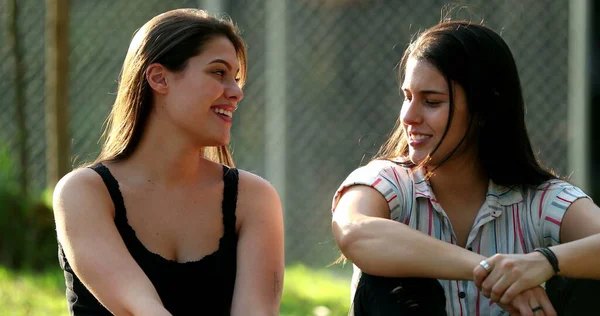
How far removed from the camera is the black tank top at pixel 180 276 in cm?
330

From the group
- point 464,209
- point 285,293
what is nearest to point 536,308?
point 464,209

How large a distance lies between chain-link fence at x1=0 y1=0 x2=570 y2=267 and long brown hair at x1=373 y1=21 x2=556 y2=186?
8.64 feet

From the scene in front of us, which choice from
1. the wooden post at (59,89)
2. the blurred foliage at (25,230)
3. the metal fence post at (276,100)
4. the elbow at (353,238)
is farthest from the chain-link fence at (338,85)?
the elbow at (353,238)

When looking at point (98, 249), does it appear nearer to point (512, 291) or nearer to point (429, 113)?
point (429, 113)

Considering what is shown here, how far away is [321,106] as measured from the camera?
6.30 m

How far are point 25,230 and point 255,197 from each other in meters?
3.09

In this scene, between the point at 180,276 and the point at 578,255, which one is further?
the point at 180,276

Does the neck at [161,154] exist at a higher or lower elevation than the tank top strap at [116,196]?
higher

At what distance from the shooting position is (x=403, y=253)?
10.4 ft

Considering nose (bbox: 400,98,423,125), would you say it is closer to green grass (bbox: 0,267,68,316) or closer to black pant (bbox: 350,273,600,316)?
black pant (bbox: 350,273,600,316)

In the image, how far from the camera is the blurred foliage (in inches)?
241

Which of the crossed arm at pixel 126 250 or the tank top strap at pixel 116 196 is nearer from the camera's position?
the crossed arm at pixel 126 250

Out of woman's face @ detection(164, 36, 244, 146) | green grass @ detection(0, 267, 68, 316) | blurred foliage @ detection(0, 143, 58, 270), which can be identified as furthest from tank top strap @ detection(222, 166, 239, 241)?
blurred foliage @ detection(0, 143, 58, 270)

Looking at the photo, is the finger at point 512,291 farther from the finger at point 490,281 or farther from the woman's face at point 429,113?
the woman's face at point 429,113
